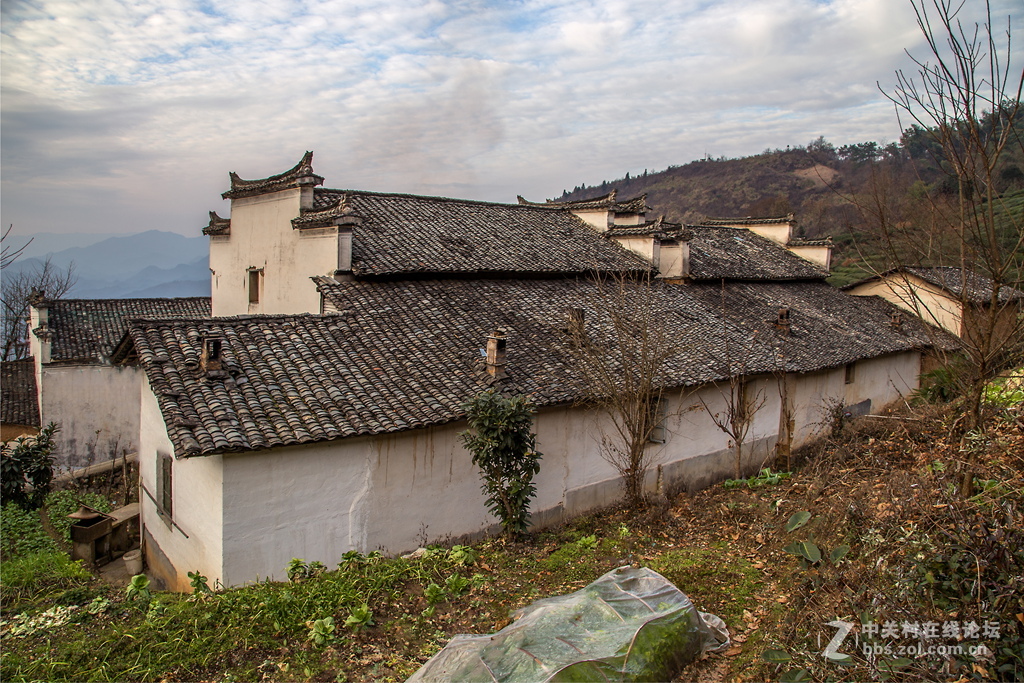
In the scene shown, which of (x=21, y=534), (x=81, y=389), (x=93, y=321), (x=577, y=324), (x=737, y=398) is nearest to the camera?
(x=21, y=534)

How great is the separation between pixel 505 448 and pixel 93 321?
24.4 meters

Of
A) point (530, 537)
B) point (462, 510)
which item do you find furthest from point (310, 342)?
point (530, 537)

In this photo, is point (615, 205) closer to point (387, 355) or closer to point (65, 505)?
point (387, 355)

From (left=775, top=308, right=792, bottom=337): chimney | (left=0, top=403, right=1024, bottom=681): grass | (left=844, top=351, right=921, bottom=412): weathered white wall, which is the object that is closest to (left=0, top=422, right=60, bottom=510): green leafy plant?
(left=0, top=403, right=1024, bottom=681): grass

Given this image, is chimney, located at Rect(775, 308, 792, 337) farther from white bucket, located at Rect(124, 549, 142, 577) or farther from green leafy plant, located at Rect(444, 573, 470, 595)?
white bucket, located at Rect(124, 549, 142, 577)

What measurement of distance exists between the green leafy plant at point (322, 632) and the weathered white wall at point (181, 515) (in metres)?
3.17

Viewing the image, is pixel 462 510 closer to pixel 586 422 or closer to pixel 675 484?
pixel 586 422

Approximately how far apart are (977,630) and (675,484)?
9960 millimetres

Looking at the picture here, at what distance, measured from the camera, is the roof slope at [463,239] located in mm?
14750

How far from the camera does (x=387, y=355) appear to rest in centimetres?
1159

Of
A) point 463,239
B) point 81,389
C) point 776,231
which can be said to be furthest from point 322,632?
point 776,231

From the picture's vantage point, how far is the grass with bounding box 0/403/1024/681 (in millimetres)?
4586

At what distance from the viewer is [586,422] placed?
12617 millimetres

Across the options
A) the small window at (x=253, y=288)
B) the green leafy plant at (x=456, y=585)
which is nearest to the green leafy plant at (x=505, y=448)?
the green leafy plant at (x=456, y=585)
